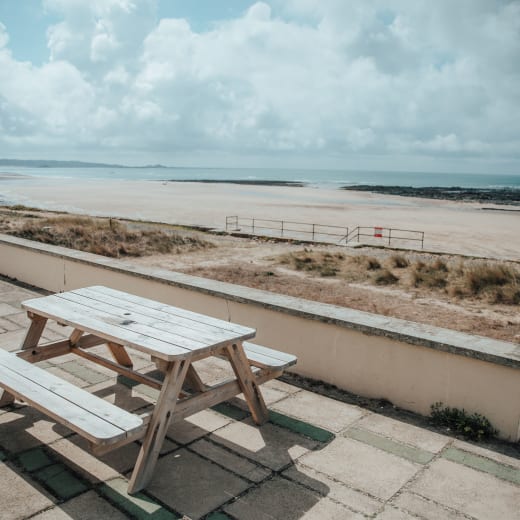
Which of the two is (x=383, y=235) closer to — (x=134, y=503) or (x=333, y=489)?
(x=333, y=489)

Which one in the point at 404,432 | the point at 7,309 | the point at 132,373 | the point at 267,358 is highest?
the point at 267,358

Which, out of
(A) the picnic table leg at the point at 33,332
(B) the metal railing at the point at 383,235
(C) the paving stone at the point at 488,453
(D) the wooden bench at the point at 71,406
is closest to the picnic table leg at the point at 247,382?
(D) the wooden bench at the point at 71,406

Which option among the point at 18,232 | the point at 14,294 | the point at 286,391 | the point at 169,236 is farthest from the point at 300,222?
the point at 286,391

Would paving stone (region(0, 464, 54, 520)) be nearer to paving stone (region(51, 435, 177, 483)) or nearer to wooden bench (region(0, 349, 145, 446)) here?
paving stone (region(51, 435, 177, 483))

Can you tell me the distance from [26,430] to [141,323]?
910mm

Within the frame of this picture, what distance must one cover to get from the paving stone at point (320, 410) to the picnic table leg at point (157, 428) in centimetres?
104

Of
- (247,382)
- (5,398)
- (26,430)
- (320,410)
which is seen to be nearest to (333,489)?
(247,382)

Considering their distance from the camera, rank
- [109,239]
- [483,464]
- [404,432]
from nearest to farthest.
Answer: [483,464]
[404,432]
[109,239]

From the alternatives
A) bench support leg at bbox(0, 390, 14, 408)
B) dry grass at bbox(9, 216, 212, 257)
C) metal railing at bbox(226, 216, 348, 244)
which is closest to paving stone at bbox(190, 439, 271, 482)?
bench support leg at bbox(0, 390, 14, 408)

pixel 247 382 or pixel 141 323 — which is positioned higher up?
pixel 141 323

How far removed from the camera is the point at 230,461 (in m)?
2.80

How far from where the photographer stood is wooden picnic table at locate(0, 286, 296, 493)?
247cm

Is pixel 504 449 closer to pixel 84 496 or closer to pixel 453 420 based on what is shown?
pixel 453 420

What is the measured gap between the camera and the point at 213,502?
244 centimetres
